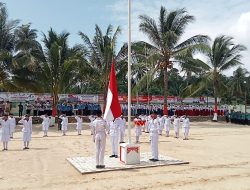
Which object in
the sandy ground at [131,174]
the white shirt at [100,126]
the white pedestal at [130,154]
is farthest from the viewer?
the white pedestal at [130,154]

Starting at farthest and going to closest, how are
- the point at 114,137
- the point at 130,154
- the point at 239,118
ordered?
A: the point at 239,118 → the point at 114,137 → the point at 130,154

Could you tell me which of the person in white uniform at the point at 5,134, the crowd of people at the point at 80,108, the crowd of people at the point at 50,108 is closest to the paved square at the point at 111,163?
the person in white uniform at the point at 5,134

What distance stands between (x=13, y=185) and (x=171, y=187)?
360 centimetres

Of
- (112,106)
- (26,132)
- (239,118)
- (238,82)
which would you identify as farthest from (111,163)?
(238,82)

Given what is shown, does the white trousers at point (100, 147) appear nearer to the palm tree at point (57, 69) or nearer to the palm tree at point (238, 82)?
the palm tree at point (57, 69)

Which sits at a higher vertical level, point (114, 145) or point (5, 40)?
point (5, 40)

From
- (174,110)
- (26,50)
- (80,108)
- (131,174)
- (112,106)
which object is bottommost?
(131,174)

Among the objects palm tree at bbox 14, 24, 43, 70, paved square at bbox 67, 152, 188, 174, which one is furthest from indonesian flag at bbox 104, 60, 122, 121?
palm tree at bbox 14, 24, 43, 70

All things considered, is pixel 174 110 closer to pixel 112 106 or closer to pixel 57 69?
pixel 57 69

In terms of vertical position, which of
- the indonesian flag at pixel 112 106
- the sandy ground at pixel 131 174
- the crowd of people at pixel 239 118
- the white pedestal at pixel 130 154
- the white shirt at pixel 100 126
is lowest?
the sandy ground at pixel 131 174

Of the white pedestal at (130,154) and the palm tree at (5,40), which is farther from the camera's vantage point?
the palm tree at (5,40)

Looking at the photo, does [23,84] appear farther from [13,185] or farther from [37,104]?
[13,185]

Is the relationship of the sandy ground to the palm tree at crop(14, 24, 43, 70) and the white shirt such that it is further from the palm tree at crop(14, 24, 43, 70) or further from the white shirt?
the palm tree at crop(14, 24, 43, 70)

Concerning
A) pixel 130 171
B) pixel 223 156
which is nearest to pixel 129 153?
pixel 130 171
